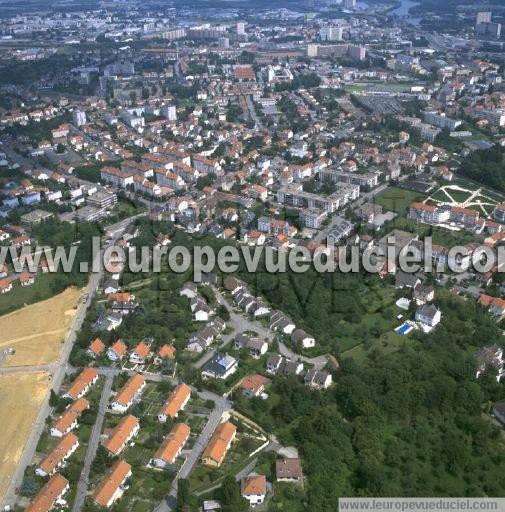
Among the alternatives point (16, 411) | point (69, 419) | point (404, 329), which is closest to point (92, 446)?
point (69, 419)

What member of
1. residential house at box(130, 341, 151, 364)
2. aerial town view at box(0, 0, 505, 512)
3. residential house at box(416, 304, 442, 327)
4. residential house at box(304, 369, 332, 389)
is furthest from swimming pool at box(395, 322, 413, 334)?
residential house at box(130, 341, 151, 364)

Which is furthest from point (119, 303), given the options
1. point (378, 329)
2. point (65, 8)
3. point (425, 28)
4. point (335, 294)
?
point (65, 8)

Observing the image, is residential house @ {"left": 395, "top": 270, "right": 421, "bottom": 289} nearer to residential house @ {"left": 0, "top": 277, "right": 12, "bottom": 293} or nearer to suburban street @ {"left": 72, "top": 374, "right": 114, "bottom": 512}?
suburban street @ {"left": 72, "top": 374, "right": 114, "bottom": 512}

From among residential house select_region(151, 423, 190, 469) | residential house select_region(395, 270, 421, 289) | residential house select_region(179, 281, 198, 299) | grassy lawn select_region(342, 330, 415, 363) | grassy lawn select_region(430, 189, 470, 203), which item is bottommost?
grassy lawn select_region(430, 189, 470, 203)

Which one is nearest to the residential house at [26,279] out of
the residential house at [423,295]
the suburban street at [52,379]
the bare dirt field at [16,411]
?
the suburban street at [52,379]

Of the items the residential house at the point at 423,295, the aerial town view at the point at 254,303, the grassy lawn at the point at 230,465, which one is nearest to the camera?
the grassy lawn at the point at 230,465

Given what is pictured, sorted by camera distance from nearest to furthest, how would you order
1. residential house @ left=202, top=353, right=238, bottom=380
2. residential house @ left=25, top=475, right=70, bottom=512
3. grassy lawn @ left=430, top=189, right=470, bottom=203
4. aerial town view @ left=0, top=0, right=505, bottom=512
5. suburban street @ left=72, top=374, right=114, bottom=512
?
residential house @ left=25, top=475, right=70, bottom=512 → suburban street @ left=72, top=374, right=114, bottom=512 → aerial town view @ left=0, top=0, right=505, bottom=512 → residential house @ left=202, top=353, right=238, bottom=380 → grassy lawn @ left=430, top=189, right=470, bottom=203

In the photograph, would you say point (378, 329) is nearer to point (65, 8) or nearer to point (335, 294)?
point (335, 294)

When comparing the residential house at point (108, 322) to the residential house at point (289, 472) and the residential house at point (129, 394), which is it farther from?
the residential house at point (289, 472)
